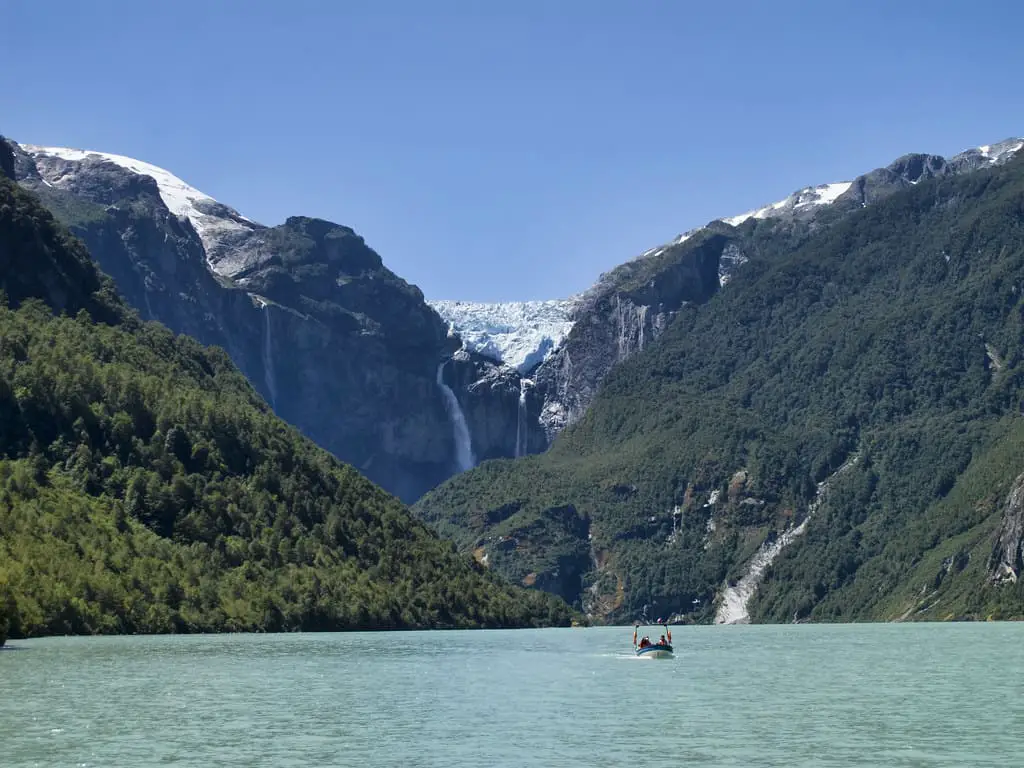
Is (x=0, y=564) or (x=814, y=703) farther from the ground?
(x=0, y=564)

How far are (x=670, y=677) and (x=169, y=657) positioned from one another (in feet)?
168

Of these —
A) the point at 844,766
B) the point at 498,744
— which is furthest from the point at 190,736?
the point at 844,766

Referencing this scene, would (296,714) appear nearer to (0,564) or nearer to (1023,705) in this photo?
(1023,705)

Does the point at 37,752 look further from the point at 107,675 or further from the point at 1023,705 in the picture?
the point at 1023,705

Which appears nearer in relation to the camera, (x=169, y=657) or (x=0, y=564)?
(x=169, y=657)

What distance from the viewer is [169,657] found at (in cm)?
16262

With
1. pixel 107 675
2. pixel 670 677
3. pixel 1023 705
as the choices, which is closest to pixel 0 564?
pixel 107 675

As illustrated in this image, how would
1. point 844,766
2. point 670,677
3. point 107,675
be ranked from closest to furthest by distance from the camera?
point 844,766 → point 107,675 → point 670,677

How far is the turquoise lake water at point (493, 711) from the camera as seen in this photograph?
8819 cm

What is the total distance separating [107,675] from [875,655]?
9198 cm

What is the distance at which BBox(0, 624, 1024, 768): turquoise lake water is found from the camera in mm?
88188

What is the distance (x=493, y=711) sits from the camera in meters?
113

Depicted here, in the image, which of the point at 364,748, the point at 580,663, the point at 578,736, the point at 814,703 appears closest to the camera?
the point at 364,748

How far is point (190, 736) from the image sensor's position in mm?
→ 95625
